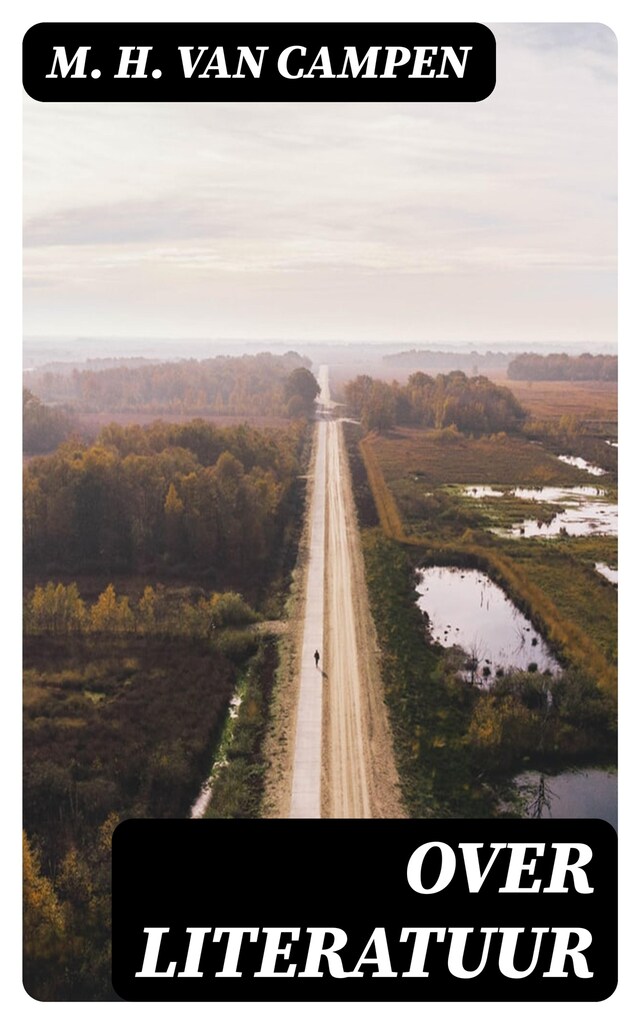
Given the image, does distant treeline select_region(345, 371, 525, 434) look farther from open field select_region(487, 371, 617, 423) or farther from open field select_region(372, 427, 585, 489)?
open field select_region(487, 371, 617, 423)

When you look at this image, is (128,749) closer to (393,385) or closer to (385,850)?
(385,850)

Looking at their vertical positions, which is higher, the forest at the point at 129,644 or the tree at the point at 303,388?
the tree at the point at 303,388

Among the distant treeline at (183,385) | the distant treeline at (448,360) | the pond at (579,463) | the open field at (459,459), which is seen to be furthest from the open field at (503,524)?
the distant treeline at (183,385)

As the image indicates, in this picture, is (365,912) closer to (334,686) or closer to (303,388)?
(334,686)

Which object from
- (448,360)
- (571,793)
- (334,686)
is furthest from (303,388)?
(571,793)

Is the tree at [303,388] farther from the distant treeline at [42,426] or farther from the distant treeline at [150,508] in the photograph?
the distant treeline at [42,426]

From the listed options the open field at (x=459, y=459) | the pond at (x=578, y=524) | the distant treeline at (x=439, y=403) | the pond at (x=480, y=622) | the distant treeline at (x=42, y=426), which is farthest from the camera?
the distant treeline at (x=439, y=403)

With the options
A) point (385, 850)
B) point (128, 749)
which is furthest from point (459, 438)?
point (385, 850)
